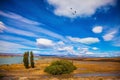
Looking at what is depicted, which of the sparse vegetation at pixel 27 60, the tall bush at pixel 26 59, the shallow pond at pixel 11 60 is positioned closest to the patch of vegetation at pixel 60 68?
the sparse vegetation at pixel 27 60

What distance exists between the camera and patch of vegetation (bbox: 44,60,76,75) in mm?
8406

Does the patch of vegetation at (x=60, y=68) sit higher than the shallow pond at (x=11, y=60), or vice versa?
the shallow pond at (x=11, y=60)

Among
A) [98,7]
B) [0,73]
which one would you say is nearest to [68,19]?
[98,7]

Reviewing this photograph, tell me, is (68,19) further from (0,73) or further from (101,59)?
(0,73)

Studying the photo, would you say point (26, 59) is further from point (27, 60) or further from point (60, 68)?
point (60, 68)

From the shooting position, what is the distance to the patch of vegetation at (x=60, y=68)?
8.41 meters

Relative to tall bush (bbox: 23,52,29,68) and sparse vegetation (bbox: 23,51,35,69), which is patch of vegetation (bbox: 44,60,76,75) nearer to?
sparse vegetation (bbox: 23,51,35,69)

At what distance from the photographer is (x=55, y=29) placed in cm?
874

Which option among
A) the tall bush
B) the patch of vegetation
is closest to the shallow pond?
the tall bush

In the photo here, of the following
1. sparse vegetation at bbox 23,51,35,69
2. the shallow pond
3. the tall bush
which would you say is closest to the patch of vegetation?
sparse vegetation at bbox 23,51,35,69

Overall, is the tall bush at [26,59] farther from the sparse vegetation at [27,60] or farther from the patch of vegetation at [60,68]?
the patch of vegetation at [60,68]

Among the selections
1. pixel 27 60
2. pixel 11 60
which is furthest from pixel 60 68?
pixel 11 60

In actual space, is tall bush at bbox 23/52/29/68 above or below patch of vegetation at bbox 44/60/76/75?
Answer: above

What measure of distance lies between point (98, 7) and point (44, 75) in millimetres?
3466
